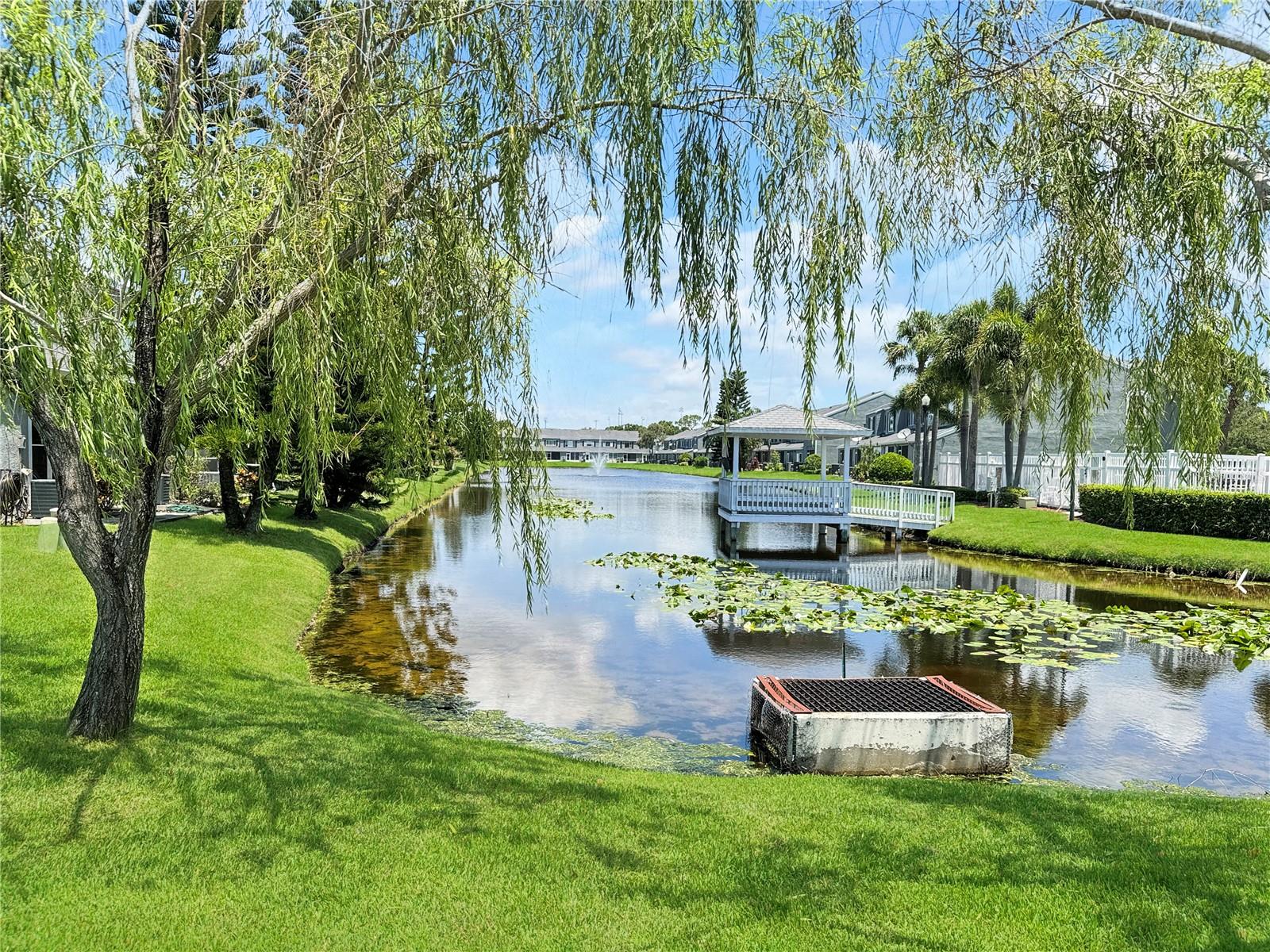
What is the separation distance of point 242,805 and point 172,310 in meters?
2.69

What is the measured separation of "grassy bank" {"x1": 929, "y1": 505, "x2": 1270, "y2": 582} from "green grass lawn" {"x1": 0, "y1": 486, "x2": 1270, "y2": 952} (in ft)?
49.6

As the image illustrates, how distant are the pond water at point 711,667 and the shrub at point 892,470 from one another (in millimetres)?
23537

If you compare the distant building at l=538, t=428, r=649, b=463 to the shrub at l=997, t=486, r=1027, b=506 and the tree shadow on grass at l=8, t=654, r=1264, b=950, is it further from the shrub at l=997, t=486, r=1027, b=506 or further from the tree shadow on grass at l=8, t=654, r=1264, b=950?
the tree shadow on grass at l=8, t=654, r=1264, b=950

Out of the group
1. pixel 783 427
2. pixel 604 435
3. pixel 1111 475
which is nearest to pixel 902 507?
pixel 783 427

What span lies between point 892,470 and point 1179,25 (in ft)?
132

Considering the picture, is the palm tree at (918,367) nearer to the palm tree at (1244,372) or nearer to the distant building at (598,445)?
the palm tree at (1244,372)

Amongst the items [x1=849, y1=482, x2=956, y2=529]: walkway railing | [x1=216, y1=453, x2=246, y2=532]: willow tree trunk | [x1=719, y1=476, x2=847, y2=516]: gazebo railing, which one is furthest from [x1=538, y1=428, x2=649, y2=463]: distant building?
[x1=216, y1=453, x2=246, y2=532]: willow tree trunk

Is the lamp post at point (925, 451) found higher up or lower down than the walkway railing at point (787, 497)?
higher up

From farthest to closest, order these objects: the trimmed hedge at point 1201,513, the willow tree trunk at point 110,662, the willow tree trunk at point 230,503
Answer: the trimmed hedge at point 1201,513 → the willow tree trunk at point 230,503 → the willow tree trunk at point 110,662

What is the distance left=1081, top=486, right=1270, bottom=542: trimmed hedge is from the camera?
20.6m

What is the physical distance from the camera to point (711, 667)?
433 inches

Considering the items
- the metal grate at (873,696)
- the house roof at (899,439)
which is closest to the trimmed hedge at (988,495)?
the house roof at (899,439)

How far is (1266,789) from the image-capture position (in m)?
7.21

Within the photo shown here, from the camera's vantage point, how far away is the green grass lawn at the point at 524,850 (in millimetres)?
3768
